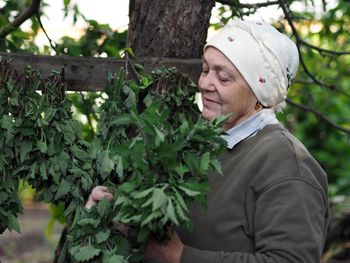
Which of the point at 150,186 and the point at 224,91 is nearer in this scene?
the point at 150,186

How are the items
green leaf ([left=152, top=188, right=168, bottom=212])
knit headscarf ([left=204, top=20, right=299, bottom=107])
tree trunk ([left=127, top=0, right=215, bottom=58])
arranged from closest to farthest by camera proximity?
green leaf ([left=152, top=188, right=168, bottom=212]) → knit headscarf ([left=204, top=20, right=299, bottom=107]) → tree trunk ([left=127, top=0, right=215, bottom=58])

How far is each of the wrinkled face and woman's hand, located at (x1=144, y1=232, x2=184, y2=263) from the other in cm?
45

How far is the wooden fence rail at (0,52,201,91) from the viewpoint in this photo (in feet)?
9.04

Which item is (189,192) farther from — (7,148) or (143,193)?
(7,148)

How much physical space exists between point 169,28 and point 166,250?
97cm

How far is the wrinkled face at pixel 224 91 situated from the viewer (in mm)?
2482

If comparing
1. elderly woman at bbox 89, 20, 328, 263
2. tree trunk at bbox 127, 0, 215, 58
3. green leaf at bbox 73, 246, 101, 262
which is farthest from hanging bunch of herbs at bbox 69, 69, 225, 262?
tree trunk at bbox 127, 0, 215, 58

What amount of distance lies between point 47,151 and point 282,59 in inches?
32.6

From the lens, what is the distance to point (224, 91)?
248cm

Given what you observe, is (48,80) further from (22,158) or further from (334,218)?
(334,218)

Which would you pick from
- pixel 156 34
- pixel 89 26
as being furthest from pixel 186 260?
pixel 89 26

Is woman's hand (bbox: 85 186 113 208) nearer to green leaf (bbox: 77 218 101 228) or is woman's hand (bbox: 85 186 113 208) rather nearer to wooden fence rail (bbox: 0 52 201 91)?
green leaf (bbox: 77 218 101 228)

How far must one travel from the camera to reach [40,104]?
8.39 feet

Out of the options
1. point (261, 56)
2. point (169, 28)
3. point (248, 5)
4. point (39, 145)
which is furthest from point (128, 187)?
point (248, 5)
